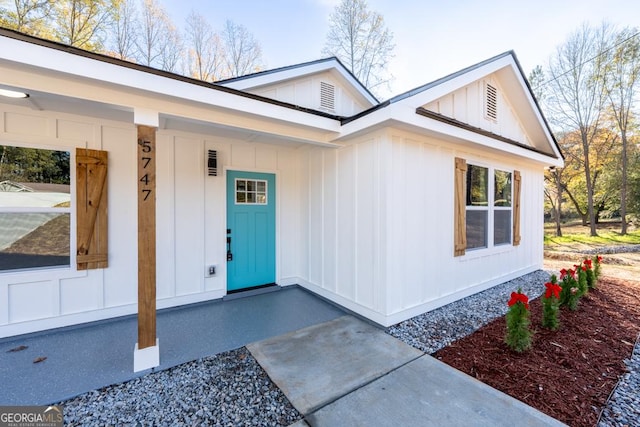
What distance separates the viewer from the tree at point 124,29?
10.1m

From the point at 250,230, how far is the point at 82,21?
11240mm

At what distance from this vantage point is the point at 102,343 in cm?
313

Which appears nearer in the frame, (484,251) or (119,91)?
(119,91)

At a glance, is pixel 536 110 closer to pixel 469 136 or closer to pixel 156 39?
pixel 469 136

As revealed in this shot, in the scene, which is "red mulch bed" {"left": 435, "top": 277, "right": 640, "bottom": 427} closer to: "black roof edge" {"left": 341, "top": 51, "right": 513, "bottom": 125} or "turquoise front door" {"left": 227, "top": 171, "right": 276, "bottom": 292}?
"black roof edge" {"left": 341, "top": 51, "right": 513, "bottom": 125}

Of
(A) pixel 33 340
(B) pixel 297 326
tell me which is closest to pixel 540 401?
(B) pixel 297 326

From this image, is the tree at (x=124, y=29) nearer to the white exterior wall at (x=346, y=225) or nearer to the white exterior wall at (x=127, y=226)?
the white exterior wall at (x=127, y=226)

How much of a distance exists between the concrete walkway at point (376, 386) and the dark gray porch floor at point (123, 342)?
0.54 m

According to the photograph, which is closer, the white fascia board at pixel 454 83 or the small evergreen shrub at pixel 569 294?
the white fascia board at pixel 454 83

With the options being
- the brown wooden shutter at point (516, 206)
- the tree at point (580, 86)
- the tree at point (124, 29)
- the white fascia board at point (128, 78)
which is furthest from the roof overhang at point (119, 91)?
the tree at point (580, 86)

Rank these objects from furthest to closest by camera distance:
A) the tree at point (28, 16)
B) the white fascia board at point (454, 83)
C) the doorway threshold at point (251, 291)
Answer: the tree at point (28, 16)
the doorway threshold at point (251, 291)
the white fascia board at point (454, 83)

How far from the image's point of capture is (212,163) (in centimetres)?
434

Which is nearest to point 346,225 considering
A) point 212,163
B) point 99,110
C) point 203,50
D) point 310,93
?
point 212,163

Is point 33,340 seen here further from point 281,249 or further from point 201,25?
point 201,25
